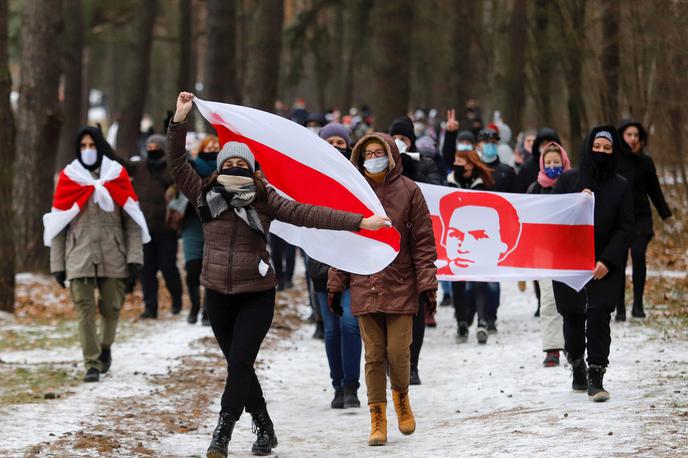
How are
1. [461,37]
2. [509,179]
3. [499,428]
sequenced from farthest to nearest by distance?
[461,37], [509,179], [499,428]

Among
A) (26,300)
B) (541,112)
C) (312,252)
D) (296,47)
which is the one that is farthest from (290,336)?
(296,47)

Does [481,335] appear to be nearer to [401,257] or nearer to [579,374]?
[579,374]

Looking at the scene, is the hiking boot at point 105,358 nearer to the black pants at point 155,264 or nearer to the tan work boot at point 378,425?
the tan work boot at point 378,425

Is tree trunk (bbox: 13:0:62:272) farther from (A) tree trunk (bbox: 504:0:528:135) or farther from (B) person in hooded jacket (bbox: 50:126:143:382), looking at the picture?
(A) tree trunk (bbox: 504:0:528:135)

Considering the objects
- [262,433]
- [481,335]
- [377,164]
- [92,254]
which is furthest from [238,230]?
[481,335]

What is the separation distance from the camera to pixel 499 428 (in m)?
9.09

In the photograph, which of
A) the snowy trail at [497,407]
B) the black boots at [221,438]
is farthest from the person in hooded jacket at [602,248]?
the black boots at [221,438]

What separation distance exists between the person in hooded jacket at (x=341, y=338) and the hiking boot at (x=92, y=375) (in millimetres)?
2166

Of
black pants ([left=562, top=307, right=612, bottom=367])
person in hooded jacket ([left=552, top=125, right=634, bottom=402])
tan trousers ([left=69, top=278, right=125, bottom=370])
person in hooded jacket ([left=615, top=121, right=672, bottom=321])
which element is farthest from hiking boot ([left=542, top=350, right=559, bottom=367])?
tan trousers ([left=69, top=278, right=125, bottom=370])

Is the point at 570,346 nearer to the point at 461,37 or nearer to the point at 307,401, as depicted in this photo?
the point at 307,401

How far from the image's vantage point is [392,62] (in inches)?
923

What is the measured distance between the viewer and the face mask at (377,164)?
9.09 metres

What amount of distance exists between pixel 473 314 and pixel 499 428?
19.3 feet

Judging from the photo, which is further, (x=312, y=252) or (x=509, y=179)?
(x=509, y=179)
